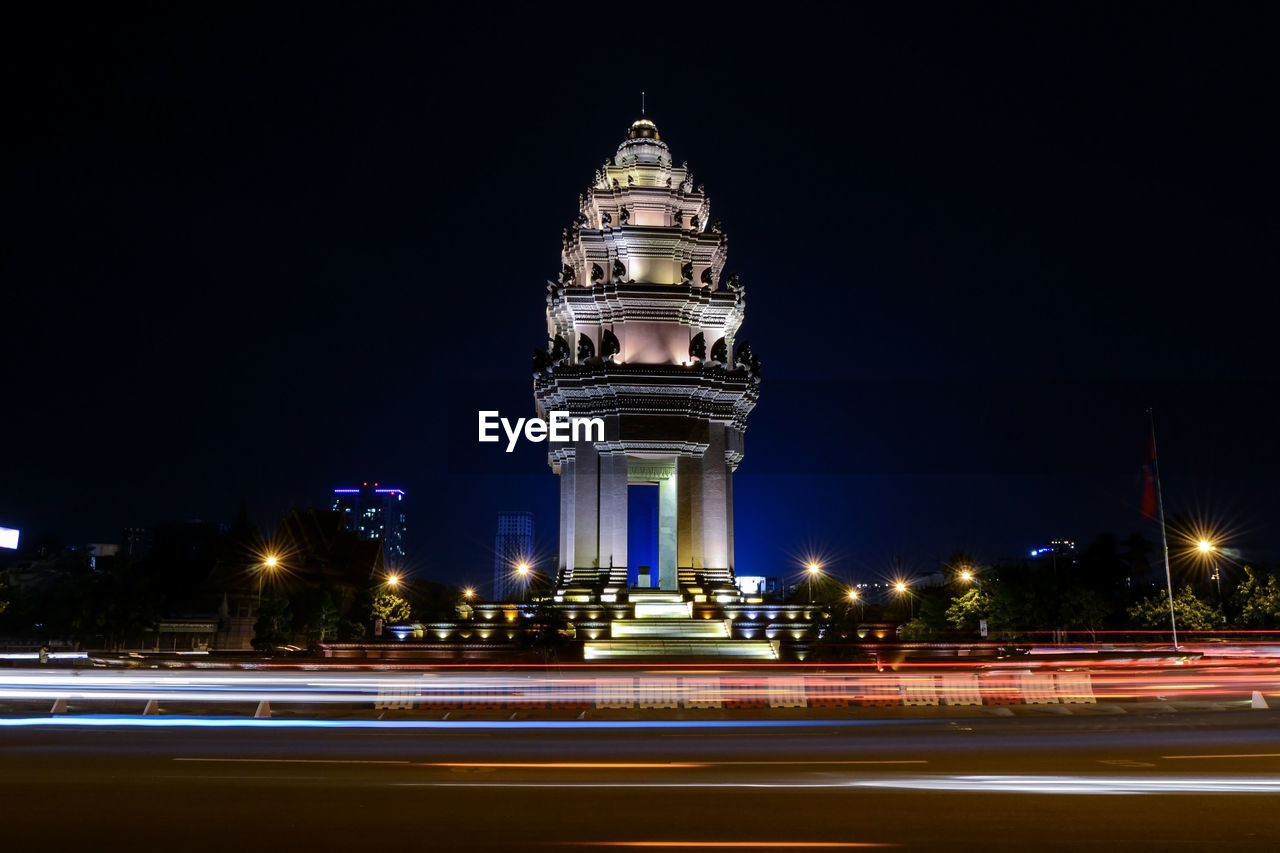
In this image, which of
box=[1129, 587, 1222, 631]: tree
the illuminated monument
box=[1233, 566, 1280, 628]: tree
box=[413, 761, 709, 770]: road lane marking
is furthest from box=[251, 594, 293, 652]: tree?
box=[1233, 566, 1280, 628]: tree

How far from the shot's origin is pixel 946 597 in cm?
6156

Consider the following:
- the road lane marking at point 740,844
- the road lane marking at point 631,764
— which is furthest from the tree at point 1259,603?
the road lane marking at point 740,844

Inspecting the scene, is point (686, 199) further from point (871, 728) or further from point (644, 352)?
point (871, 728)

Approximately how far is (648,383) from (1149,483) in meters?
19.4

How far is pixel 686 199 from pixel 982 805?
132 feet

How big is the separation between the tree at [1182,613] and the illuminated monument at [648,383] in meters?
19.7

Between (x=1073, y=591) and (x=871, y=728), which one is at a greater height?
(x=1073, y=591)

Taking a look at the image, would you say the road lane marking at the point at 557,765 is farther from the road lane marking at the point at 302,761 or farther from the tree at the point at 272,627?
the tree at the point at 272,627

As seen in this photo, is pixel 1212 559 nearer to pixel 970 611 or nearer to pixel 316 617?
pixel 970 611

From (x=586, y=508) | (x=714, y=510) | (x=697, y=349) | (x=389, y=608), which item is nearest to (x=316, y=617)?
(x=389, y=608)

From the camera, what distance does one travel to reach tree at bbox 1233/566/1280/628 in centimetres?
4562

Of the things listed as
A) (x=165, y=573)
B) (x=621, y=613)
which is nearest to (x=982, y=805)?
(x=621, y=613)

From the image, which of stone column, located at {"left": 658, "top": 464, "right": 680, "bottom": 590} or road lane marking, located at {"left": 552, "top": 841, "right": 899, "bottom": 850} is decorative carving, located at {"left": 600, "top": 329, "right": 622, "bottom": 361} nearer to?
stone column, located at {"left": 658, "top": 464, "right": 680, "bottom": 590}

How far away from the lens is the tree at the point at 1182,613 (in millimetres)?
45875
